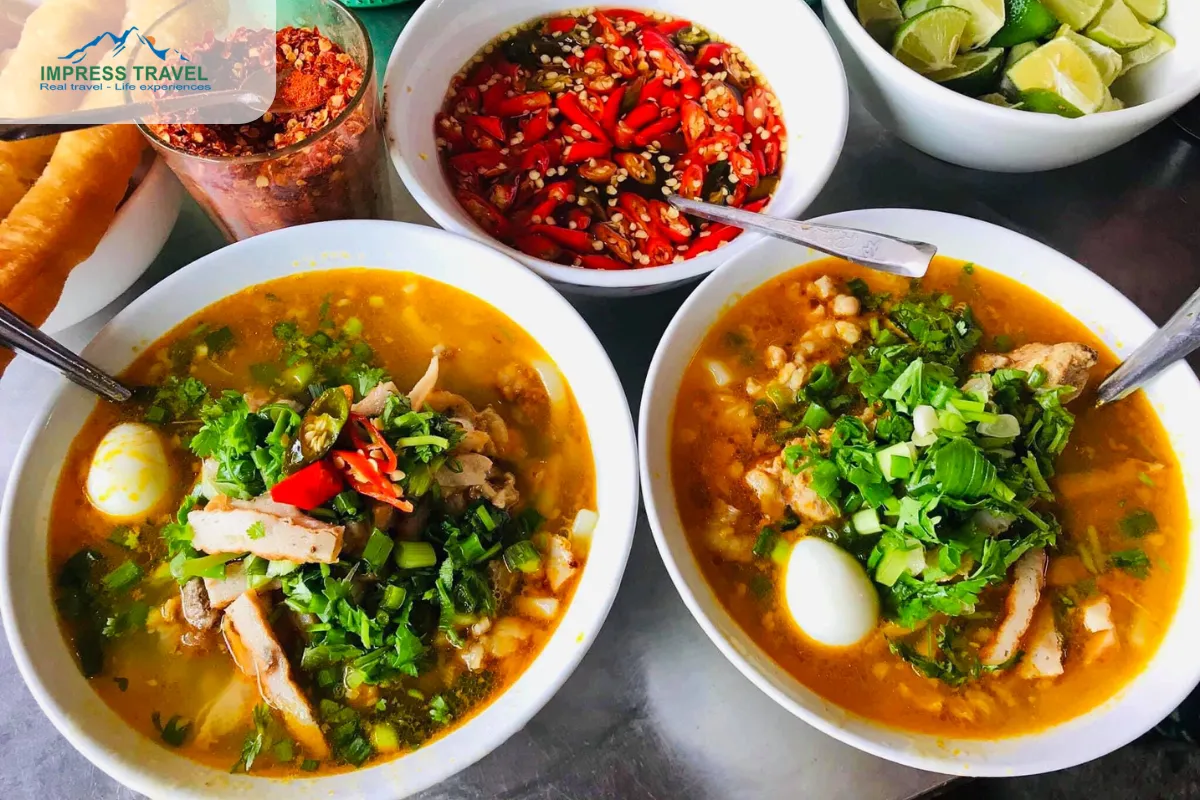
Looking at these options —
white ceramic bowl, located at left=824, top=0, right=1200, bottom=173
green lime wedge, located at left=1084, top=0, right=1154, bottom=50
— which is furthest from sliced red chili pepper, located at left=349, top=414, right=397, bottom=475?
green lime wedge, located at left=1084, top=0, right=1154, bottom=50

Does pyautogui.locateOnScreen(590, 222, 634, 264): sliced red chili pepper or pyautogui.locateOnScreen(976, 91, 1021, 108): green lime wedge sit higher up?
pyautogui.locateOnScreen(976, 91, 1021, 108): green lime wedge

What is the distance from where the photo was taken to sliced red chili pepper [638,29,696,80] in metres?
2.42

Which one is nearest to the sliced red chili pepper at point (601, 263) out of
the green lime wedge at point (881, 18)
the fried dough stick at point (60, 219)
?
the green lime wedge at point (881, 18)

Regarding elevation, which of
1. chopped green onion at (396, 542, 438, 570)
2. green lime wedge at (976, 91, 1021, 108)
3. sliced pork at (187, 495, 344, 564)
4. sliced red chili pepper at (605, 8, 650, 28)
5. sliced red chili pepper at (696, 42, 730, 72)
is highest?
sliced red chili pepper at (605, 8, 650, 28)

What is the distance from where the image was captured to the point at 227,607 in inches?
68.0

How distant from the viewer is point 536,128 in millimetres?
2338

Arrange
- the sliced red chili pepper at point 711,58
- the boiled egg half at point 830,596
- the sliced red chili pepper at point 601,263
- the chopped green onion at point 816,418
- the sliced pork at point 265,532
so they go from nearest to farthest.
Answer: the sliced pork at point 265,532
the boiled egg half at point 830,596
the chopped green onion at point 816,418
the sliced red chili pepper at point 601,263
the sliced red chili pepper at point 711,58

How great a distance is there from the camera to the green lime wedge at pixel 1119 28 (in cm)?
227

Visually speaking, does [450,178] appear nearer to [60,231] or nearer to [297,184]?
[297,184]

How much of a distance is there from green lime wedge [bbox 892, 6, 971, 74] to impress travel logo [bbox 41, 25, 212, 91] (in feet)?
5.93

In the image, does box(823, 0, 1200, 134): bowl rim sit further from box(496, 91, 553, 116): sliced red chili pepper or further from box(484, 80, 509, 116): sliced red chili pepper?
box(484, 80, 509, 116): sliced red chili pepper

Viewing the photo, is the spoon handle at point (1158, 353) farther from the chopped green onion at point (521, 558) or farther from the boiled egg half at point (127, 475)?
the boiled egg half at point (127, 475)

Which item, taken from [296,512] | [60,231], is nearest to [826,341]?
[296,512]

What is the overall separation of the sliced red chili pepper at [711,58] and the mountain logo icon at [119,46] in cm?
138
